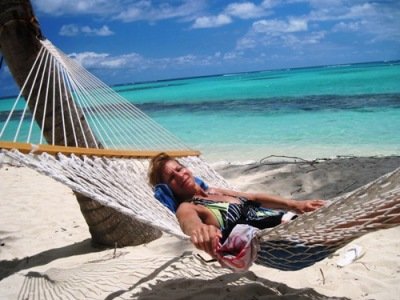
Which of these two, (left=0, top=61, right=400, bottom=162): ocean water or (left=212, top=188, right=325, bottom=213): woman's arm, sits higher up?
(left=212, top=188, right=325, bottom=213): woman's arm

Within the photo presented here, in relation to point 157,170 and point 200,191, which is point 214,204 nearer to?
point 200,191

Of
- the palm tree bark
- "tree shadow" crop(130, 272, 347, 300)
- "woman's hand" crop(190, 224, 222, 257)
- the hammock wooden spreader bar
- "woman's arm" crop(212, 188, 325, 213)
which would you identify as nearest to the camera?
"woman's hand" crop(190, 224, 222, 257)

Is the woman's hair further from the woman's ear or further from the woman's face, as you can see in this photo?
the woman's ear

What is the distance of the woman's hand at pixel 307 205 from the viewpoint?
5.31 feet

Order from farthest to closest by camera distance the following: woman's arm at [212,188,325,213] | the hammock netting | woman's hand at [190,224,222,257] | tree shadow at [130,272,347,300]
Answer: woman's arm at [212,188,325,213] < tree shadow at [130,272,347,300] < woman's hand at [190,224,222,257] < the hammock netting

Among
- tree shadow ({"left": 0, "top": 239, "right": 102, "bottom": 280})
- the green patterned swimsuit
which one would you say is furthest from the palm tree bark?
the green patterned swimsuit

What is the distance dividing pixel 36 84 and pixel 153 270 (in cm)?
101

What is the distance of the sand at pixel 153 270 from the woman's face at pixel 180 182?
11.8 inches

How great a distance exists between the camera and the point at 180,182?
1.77 metres

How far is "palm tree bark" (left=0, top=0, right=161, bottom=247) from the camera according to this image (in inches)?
77.4

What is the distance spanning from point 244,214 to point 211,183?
426 mm

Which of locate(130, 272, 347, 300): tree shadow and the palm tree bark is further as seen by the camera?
the palm tree bark

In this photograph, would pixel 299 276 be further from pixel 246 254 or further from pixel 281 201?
pixel 246 254

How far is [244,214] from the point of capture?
1688 millimetres
